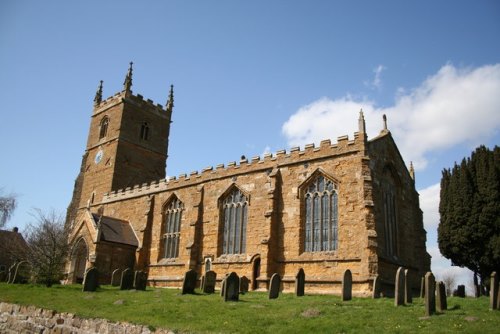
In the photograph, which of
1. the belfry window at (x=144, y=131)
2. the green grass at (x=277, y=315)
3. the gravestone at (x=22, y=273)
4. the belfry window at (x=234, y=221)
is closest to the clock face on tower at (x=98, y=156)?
the belfry window at (x=144, y=131)

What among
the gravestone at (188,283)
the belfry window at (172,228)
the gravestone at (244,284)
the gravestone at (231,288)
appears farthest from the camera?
the belfry window at (172,228)

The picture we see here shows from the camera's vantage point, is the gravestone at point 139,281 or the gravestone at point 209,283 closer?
the gravestone at point 209,283

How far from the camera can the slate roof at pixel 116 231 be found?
28.0 m

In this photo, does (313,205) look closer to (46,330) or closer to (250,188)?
(250,188)

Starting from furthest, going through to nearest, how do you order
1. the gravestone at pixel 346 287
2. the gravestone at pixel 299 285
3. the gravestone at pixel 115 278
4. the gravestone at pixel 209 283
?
the gravestone at pixel 115 278, the gravestone at pixel 209 283, the gravestone at pixel 299 285, the gravestone at pixel 346 287

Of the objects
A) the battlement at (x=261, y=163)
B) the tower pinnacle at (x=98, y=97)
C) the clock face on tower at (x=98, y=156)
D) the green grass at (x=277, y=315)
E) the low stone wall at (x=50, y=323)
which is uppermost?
the tower pinnacle at (x=98, y=97)

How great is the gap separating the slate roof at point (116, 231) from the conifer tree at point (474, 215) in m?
20.6

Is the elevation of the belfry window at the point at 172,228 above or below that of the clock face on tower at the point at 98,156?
below

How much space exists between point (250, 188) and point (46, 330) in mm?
13475

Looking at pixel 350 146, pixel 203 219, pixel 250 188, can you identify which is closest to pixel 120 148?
pixel 203 219

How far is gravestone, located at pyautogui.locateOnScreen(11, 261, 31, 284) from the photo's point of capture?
25438 mm

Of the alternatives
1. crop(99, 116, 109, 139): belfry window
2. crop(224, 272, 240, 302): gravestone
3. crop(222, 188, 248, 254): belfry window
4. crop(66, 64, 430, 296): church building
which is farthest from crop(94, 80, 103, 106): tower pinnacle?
crop(224, 272, 240, 302): gravestone

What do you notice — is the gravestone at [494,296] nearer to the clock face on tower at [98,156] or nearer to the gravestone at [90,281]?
the gravestone at [90,281]

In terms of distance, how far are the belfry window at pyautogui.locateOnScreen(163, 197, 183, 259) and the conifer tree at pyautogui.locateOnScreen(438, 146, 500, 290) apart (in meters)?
16.9
